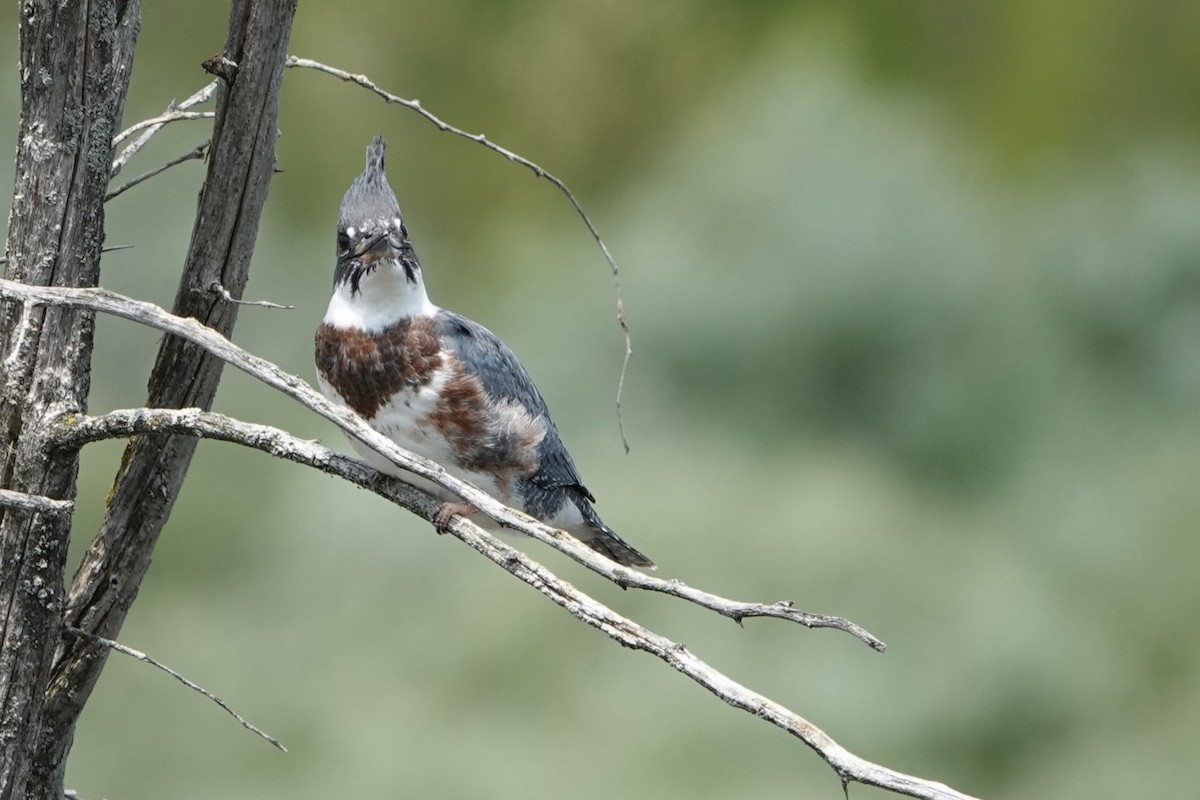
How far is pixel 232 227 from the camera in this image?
1895mm

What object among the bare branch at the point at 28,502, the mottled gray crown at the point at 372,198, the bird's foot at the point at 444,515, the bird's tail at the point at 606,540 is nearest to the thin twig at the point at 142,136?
the mottled gray crown at the point at 372,198

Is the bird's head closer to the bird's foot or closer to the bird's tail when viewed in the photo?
the bird's foot

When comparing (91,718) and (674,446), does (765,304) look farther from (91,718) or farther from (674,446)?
(91,718)

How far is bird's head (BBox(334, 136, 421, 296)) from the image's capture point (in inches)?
87.8

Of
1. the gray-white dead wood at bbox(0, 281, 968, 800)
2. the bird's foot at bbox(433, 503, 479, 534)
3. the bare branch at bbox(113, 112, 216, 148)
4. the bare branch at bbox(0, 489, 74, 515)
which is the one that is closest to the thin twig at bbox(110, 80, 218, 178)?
the bare branch at bbox(113, 112, 216, 148)

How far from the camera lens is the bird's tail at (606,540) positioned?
2670 mm

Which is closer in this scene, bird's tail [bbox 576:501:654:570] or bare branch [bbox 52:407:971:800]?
bare branch [bbox 52:407:971:800]

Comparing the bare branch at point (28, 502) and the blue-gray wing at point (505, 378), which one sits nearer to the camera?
the bare branch at point (28, 502)

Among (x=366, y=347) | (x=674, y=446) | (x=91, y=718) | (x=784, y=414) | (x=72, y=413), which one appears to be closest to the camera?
(x=72, y=413)

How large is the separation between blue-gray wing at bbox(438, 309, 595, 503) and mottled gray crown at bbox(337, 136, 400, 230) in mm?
227

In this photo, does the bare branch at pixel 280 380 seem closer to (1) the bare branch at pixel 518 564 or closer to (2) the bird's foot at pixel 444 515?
(1) the bare branch at pixel 518 564

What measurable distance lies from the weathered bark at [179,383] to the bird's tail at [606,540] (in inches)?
36.4

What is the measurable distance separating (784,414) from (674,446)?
80 cm

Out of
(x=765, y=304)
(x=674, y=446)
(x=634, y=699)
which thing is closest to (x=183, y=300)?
(x=634, y=699)
